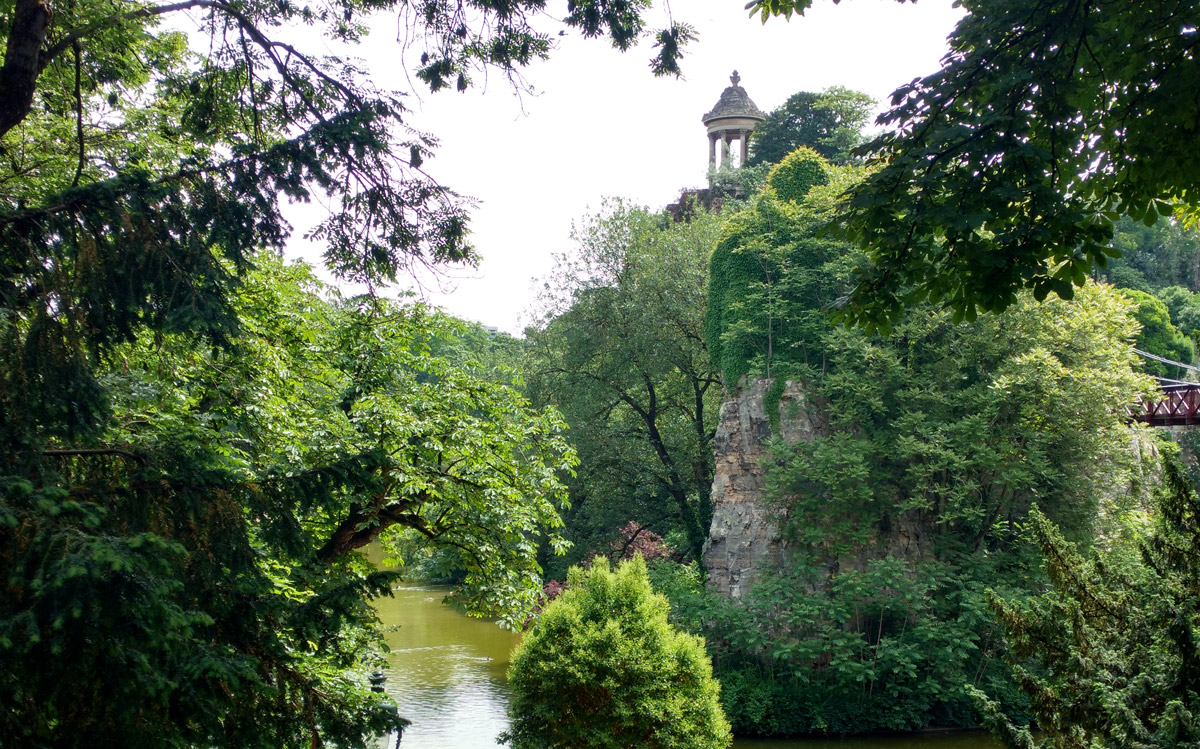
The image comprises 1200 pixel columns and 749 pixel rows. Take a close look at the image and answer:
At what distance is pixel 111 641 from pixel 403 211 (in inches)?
146

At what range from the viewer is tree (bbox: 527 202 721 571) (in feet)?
75.4

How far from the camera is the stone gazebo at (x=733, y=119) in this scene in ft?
114

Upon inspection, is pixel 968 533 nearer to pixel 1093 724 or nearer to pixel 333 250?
pixel 1093 724

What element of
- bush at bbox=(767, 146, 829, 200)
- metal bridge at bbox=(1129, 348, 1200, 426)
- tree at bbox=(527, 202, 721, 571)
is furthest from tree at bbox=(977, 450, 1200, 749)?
metal bridge at bbox=(1129, 348, 1200, 426)

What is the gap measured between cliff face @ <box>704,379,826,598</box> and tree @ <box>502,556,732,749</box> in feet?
20.0

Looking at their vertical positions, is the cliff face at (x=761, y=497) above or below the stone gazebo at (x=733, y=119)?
below

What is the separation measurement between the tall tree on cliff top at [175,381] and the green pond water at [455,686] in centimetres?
621

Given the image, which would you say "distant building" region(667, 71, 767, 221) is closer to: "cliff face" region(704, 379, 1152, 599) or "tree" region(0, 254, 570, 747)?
"cliff face" region(704, 379, 1152, 599)

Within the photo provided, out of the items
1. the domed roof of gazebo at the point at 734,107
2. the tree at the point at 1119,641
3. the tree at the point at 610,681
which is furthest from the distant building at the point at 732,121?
the tree at the point at 1119,641

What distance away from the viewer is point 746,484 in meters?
19.2

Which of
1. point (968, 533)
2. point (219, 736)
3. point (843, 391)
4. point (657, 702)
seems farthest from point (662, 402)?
point (219, 736)

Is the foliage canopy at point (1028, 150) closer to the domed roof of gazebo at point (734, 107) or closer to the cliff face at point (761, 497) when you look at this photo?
the cliff face at point (761, 497)

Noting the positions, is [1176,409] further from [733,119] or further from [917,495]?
[733,119]

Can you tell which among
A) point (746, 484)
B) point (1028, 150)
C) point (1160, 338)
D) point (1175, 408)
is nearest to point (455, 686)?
point (746, 484)
